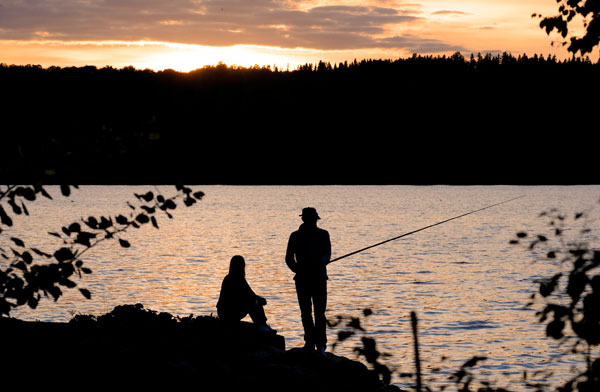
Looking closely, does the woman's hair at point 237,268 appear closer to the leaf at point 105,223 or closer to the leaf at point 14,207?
the leaf at point 105,223

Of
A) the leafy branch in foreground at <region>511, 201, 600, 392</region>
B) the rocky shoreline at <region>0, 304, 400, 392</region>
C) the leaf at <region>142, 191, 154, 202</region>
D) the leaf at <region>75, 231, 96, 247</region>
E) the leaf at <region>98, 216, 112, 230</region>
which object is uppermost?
the leaf at <region>142, 191, 154, 202</region>

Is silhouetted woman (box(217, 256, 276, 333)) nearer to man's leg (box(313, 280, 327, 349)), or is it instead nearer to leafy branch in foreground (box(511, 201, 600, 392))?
man's leg (box(313, 280, 327, 349))

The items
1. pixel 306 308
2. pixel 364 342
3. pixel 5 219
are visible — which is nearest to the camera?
pixel 5 219

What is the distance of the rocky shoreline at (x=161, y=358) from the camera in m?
7.71

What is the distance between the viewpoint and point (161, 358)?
898 cm

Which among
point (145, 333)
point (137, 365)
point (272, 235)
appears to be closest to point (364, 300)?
point (145, 333)

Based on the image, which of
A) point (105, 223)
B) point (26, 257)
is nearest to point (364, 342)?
point (105, 223)

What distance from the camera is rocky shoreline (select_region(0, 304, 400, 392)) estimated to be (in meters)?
7.71

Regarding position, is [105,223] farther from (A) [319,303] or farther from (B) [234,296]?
(B) [234,296]

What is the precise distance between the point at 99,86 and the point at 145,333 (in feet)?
630

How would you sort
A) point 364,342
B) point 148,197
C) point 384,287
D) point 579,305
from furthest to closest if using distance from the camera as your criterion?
1. point 384,287
2. point 364,342
3. point 148,197
4. point 579,305

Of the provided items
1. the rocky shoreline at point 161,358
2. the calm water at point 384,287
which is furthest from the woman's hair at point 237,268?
the calm water at point 384,287

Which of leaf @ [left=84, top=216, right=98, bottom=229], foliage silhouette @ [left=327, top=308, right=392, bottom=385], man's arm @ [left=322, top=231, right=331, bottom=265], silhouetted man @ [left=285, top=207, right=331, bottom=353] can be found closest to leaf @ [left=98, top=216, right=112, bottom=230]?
leaf @ [left=84, top=216, right=98, bottom=229]

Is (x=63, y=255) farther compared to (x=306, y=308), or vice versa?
(x=306, y=308)
